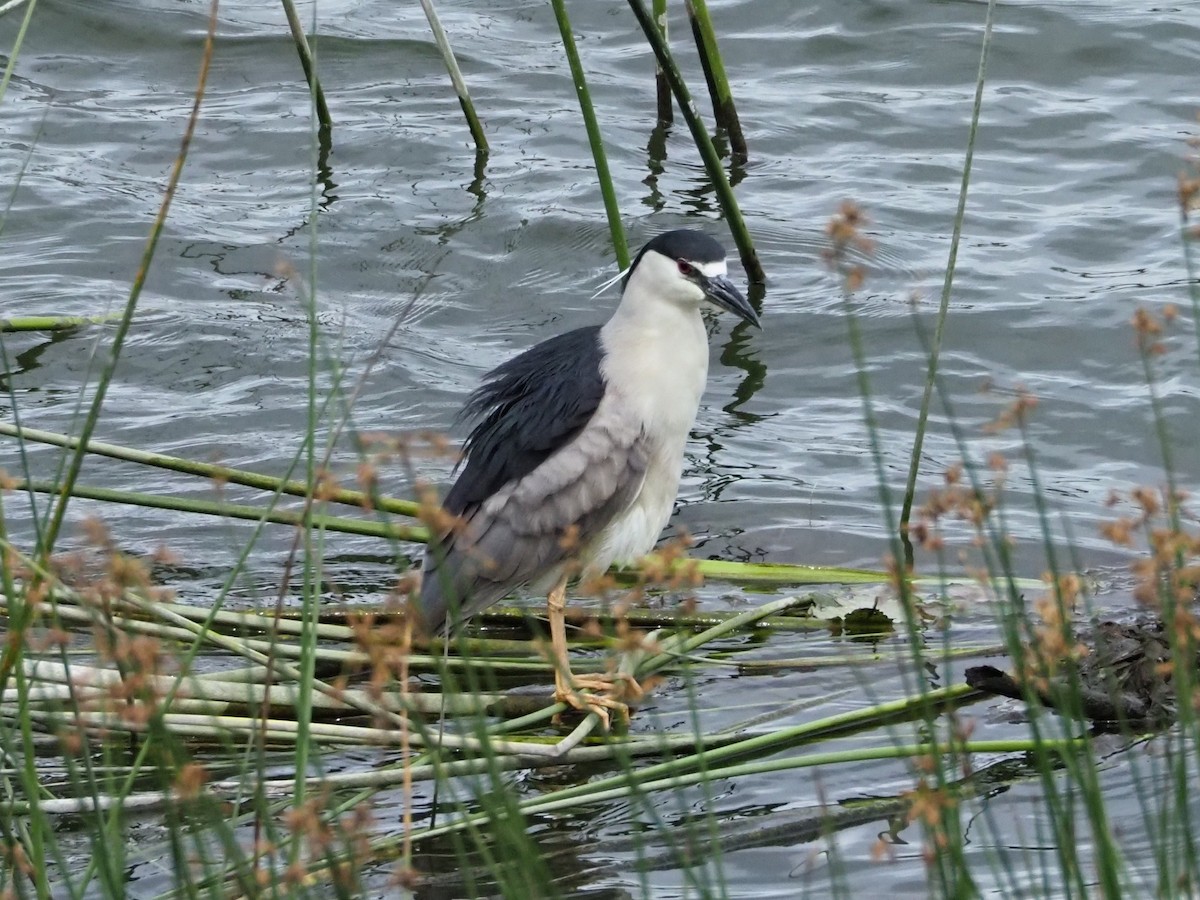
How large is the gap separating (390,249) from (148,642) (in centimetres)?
631

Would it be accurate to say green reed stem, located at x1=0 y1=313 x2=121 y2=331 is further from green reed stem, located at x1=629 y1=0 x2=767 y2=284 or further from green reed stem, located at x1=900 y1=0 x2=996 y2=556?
green reed stem, located at x1=900 y1=0 x2=996 y2=556

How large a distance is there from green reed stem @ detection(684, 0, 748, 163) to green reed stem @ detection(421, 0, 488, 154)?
1115 millimetres

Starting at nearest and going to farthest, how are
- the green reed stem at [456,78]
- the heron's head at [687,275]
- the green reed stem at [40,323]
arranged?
the heron's head at [687,275] → the green reed stem at [40,323] → the green reed stem at [456,78]

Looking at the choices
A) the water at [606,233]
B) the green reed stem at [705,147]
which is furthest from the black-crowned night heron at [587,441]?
the green reed stem at [705,147]

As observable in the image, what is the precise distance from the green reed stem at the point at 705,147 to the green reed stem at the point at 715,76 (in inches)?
23.3

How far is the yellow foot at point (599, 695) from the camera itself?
12.6 ft

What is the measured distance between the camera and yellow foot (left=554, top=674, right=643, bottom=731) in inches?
151

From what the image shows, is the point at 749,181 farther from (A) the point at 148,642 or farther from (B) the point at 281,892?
(A) the point at 148,642

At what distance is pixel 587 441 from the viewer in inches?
181

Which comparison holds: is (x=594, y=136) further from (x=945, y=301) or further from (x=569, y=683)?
(x=569, y=683)

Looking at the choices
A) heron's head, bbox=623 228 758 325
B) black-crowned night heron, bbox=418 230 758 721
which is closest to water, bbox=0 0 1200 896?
black-crowned night heron, bbox=418 230 758 721

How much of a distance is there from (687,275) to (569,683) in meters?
1.23

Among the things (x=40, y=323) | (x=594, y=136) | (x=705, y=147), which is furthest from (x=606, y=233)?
(x=40, y=323)

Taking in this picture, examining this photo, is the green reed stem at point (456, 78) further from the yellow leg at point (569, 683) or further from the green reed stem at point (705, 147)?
the yellow leg at point (569, 683)
